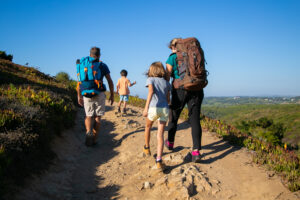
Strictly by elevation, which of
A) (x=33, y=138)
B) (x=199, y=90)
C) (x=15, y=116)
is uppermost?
(x=199, y=90)

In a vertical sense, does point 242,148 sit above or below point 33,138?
below

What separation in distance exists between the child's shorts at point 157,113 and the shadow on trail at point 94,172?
4.74ft

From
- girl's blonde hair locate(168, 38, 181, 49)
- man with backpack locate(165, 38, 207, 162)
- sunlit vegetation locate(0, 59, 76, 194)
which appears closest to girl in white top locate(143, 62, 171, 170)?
man with backpack locate(165, 38, 207, 162)

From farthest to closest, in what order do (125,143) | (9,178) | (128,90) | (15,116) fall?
(128,90) < (125,143) < (15,116) < (9,178)

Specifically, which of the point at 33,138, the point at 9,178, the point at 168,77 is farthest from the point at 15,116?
the point at 168,77

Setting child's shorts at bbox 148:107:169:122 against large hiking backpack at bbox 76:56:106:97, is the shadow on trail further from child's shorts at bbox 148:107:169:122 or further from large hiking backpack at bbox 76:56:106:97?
large hiking backpack at bbox 76:56:106:97

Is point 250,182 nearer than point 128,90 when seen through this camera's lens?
Yes

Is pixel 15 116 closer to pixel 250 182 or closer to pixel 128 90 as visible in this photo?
pixel 250 182

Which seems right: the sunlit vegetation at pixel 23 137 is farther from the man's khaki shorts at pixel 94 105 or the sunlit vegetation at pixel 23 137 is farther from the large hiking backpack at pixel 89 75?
the large hiking backpack at pixel 89 75

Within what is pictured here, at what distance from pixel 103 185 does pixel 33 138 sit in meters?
1.60

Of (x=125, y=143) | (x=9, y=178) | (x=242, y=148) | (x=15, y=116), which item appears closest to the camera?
(x=9, y=178)

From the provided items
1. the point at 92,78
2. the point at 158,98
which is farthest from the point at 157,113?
the point at 92,78

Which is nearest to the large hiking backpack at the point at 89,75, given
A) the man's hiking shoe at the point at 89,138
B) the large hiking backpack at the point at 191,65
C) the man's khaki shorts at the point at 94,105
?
the man's khaki shorts at the point at 94,105

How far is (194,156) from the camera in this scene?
4.63 meters
